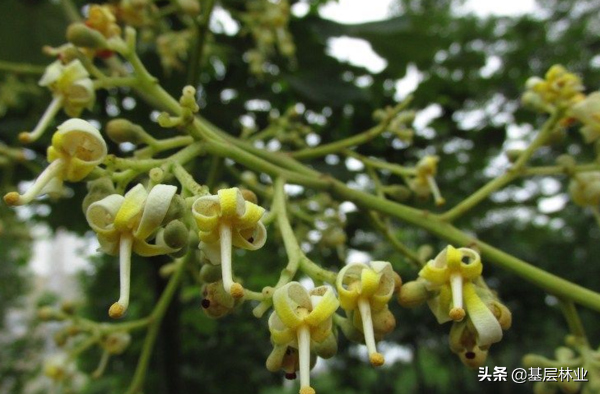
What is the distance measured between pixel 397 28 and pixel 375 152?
300mm

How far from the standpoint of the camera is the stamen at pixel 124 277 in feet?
1.76

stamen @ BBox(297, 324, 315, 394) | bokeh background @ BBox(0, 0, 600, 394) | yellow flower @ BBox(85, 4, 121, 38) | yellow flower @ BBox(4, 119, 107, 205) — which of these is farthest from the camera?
bokeh background @ BBox(0, 0, 600, 394)

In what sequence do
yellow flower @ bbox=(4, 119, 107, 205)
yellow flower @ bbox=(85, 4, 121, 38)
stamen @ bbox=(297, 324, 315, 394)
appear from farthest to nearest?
yellow flower @ bbox=(85, 4, 121, 38), yellow flower @ bbox=(4, 119, 107, 205), stamen @ bbox=(297, 324, 315, 394)

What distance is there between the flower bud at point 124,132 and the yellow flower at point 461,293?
36cm

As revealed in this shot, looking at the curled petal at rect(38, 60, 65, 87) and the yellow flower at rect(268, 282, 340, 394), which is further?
the curled petal at rect(38, 60, 65, 87)

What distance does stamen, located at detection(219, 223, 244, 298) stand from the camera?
53cm

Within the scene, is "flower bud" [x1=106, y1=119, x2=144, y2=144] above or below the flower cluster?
above

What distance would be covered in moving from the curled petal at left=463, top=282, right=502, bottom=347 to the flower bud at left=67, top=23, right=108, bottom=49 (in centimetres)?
55

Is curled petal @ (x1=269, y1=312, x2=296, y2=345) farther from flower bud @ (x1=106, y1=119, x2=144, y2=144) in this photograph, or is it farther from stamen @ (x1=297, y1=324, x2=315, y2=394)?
flower bud @ (x1=106, y1=119, x2=144, y2=144)

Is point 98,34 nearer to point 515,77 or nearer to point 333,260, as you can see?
point 333,260

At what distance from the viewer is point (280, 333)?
22.1 inches

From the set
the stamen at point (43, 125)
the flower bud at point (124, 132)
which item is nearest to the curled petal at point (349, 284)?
the flower bud at point (124, 132)

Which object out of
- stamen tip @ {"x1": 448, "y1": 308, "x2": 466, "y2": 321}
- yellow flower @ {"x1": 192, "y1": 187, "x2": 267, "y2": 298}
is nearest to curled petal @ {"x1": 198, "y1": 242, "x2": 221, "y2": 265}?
yellow flower @ {"x1": 192, "y1": 187, "x2": 267, "y2": 298}

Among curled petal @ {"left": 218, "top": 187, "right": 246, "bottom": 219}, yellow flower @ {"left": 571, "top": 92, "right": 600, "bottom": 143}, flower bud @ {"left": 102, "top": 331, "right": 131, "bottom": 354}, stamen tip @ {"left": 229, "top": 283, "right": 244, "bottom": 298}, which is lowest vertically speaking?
flower bud @ {"left": 102, "top": 331, "right": 131, "bottom": 354}
